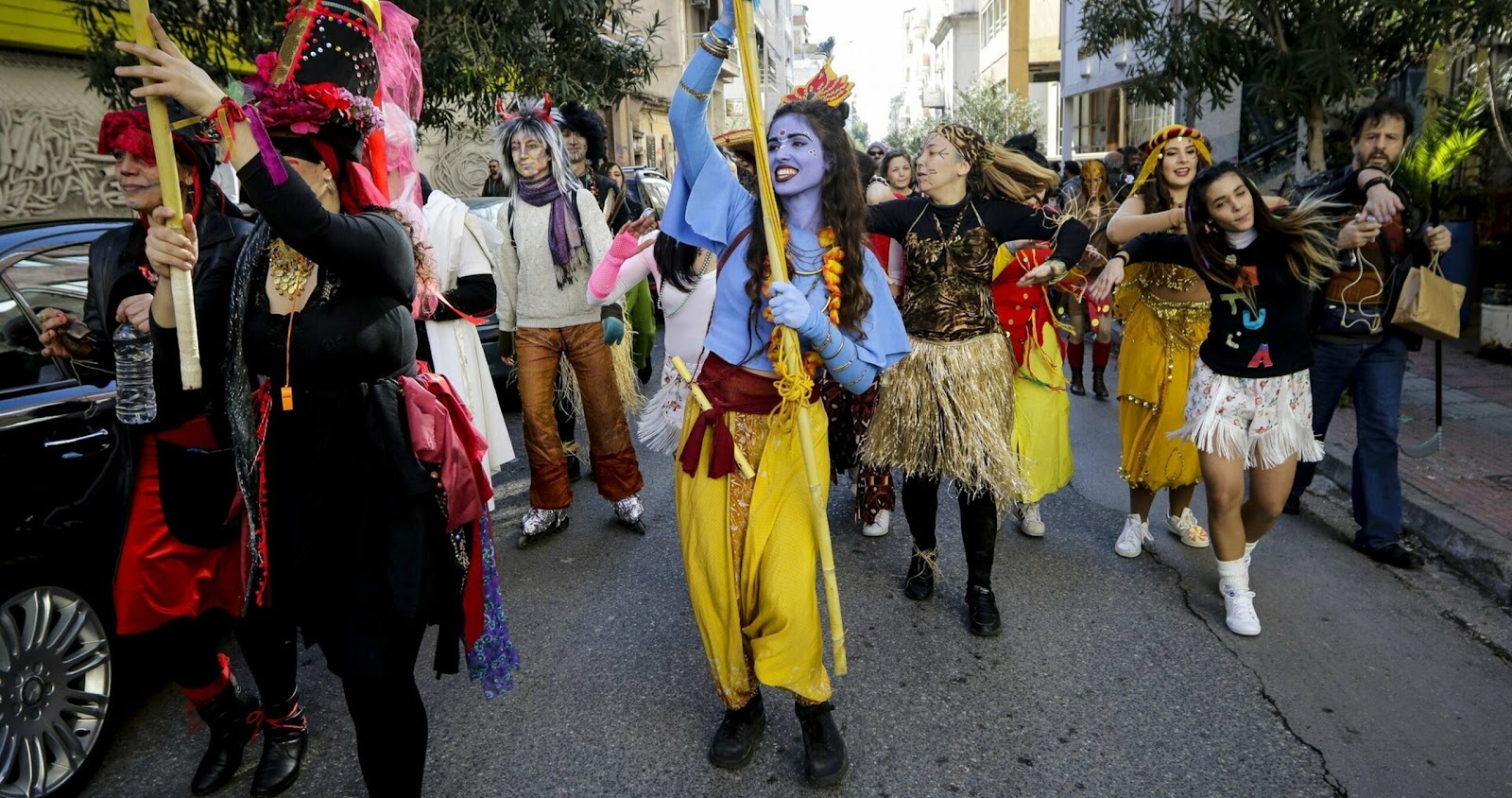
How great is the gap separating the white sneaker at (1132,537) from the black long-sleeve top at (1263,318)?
42.2 inches

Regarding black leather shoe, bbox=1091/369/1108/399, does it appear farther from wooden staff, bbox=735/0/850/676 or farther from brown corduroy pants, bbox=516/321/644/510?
wooden staff, bbox=735/0/850/676

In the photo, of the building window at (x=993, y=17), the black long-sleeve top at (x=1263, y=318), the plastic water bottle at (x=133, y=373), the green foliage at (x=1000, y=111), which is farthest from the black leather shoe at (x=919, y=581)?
the building window at (x=993, y=17)

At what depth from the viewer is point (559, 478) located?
194 inches

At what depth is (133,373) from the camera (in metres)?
2.38

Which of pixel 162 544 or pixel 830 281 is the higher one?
pixel 830 281

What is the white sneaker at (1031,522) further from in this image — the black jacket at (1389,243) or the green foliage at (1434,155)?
the green foliage at (1434,155)

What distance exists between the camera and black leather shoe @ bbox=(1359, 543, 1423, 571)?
4.37 m

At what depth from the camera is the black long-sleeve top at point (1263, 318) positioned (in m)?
3.66

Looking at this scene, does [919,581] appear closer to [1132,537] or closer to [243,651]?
[1132,537]

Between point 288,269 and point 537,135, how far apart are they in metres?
2.69

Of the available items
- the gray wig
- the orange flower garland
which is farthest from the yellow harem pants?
the gray wig

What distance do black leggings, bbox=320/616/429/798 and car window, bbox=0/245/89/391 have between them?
58.5 inches

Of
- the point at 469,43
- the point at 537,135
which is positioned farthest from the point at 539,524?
the point at 469,43

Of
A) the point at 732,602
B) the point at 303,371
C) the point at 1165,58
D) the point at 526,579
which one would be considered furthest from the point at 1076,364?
the point at 303,371
